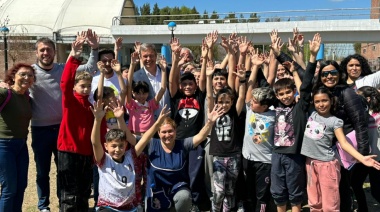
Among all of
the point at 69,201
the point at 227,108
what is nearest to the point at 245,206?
the point at 227,108

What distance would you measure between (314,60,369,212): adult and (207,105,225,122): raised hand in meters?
1.10

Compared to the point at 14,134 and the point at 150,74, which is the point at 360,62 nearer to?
the point at 150,74

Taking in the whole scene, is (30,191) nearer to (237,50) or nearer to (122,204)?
(122,204)

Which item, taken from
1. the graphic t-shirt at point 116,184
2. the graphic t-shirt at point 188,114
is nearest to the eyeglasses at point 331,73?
the graphic t-shirt at point 188,114

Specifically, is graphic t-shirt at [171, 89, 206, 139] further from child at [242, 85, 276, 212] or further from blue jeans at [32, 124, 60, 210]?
blue jeans at [32, 124, 60, 210]

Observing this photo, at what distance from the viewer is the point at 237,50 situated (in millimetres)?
5332

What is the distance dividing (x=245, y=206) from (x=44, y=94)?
280 cm

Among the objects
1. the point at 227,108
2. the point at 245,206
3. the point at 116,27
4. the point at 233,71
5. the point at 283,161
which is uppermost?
the point at 116,27

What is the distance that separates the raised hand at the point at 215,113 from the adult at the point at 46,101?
1.61 meters

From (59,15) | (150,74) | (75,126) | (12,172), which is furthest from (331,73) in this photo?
(59,15)

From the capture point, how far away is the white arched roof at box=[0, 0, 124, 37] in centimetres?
4800

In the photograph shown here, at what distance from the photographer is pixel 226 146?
14.2ft

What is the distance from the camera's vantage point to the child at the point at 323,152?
12.6 ft

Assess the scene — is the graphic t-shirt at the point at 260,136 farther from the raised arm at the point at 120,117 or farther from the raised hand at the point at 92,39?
the raised hand at the point at 92,39
